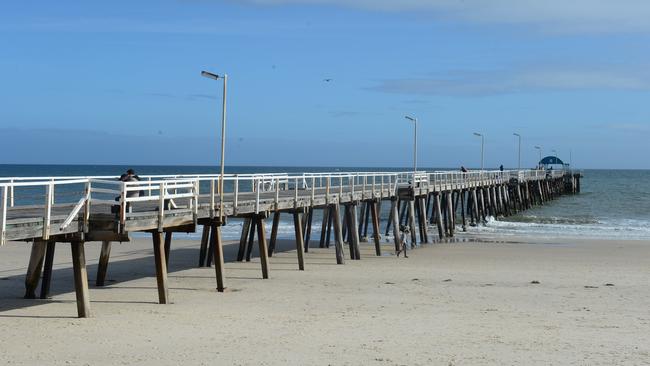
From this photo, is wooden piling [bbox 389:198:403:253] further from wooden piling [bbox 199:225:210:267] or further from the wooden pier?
wooden piling [bbox 199:225:210:267]

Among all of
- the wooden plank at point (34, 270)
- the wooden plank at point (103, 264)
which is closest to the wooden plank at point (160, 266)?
the wooden plank at point (34, 270)

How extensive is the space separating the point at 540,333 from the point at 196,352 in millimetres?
5504

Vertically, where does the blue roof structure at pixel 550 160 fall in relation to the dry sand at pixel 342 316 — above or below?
above

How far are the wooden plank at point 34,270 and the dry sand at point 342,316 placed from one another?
1.40 ft

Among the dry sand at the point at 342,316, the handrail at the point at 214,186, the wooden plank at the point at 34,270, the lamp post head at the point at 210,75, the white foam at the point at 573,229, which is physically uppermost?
the lamp post head at the point at 210,75

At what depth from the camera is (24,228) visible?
12.8m

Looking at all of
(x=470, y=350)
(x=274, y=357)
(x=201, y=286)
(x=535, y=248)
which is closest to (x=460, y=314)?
(x=470, y=350)

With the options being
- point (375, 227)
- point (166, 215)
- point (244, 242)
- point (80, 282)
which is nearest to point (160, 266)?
point (166, 215)

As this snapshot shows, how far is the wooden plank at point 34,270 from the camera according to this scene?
16.6 m

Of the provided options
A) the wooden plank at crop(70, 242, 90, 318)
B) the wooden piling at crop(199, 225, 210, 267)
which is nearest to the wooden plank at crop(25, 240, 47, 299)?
the wooden plank at crop(70, 242, 90, 318)

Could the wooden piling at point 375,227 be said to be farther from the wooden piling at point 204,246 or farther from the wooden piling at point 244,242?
the wooden piling at point 204,246

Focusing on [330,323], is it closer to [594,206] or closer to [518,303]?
[518,303]

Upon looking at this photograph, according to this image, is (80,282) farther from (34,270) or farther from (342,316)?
(342,316)

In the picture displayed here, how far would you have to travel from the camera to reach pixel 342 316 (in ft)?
49.4
